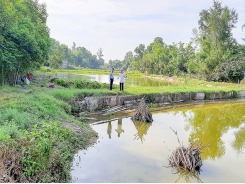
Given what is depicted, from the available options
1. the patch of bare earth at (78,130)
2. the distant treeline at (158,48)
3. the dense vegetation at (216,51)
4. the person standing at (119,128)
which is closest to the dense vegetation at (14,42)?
the distant treeline at (158,48)

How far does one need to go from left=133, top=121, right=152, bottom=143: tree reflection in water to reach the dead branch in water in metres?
2.48

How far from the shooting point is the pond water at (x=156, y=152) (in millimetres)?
5570

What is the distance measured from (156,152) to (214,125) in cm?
530

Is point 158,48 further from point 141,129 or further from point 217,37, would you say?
point 141,129

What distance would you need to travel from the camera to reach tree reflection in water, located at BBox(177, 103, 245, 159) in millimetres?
8012

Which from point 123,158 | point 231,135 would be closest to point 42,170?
point 123,158

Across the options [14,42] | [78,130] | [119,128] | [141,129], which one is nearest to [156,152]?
[78,130]

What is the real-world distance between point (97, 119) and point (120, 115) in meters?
1.61

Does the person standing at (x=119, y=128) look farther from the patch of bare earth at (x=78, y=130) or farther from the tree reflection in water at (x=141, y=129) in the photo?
the patch of bare earth at (x=78, y=130)

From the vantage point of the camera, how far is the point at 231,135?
988 cm

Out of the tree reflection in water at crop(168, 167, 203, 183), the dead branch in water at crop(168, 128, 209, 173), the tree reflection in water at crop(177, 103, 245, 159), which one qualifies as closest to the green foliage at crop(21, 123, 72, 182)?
the tree reflection in water at crop(168, 167, 203, 183)

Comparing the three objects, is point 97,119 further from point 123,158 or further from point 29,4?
point 29,4

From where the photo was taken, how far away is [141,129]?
389 inches

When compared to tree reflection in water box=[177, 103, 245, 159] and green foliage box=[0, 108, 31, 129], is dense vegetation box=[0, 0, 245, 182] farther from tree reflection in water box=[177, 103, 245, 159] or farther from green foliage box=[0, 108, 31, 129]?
tree reflection in water box=[177, 103, 245, 159]
